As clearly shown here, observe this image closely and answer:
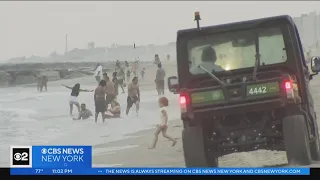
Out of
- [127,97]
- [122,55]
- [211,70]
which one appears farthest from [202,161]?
[127,97]

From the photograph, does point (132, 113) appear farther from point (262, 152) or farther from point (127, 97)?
point (262, 152)

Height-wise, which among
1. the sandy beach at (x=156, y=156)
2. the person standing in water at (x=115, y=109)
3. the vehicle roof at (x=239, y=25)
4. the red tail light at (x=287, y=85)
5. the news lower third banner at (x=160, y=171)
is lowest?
the news lower third banner at (x=160, y=171)

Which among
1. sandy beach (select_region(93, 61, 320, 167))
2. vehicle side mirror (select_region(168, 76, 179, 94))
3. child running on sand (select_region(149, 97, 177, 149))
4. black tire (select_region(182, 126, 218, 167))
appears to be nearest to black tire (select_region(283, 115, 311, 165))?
sandy beach (select_region(93, 61, 320, 167))

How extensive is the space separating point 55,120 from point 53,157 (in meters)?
1.18

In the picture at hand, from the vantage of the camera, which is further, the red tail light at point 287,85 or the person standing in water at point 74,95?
the person standing in water at point 74,95

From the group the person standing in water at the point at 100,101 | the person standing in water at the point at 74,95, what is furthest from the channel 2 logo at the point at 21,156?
the person standing in water at the point at 100,101

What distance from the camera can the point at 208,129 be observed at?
5.56 metres

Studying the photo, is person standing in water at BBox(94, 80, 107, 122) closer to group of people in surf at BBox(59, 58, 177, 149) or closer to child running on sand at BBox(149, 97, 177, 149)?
group of people in surf at BBox(59, 58, 177, 149)

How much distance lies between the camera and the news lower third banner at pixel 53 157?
5.89 m

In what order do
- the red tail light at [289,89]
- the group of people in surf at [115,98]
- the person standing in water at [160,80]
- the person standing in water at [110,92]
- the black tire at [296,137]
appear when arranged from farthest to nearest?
the person standing in water at [160,80] < the person standing in water at [110,92] < the group of people in surf at [115,98] < the black tire at [296,137] < the red tail light at [289,89]

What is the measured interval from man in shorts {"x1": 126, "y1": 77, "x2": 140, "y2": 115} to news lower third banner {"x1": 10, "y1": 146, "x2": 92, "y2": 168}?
1857mm

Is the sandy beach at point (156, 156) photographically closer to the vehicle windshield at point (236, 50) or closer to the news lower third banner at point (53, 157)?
the news lower third banner at point (53, 157)

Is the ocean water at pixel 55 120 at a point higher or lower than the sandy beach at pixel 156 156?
higher

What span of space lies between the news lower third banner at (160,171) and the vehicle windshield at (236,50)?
0.93 meters
